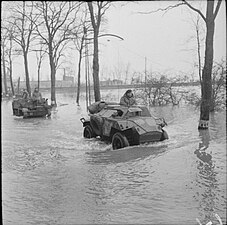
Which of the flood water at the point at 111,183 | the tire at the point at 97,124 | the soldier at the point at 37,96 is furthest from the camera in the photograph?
the soldier at the point at 37,96

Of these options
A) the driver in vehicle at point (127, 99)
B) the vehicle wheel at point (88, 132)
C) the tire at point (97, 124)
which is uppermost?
the driver in vehicle at point (127, 99)

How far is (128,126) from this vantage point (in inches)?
163

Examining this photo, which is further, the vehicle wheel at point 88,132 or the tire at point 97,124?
the vehicle wheel at point 88,132

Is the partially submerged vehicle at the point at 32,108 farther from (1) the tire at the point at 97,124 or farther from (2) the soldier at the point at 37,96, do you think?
(1) the tire at the point at 97,124

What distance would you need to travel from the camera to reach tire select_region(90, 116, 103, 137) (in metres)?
4.68

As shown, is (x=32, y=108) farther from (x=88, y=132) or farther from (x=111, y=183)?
(x=111, y=183)

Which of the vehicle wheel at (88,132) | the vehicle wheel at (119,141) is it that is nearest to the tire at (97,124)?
the vehicle wheel at (88,132)

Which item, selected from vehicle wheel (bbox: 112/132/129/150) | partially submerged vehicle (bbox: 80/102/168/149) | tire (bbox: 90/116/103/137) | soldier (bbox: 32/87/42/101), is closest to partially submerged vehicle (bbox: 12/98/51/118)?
soldier (bbox: 32/87/42/101)

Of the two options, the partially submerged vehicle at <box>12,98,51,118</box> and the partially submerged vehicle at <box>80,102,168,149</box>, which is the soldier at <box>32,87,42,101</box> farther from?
the partially submerged vehicle at <box>80,102,168,149</box>

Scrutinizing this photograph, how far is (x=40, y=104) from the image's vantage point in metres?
8.45

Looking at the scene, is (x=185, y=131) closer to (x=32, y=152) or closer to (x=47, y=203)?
(x=32, y=152)

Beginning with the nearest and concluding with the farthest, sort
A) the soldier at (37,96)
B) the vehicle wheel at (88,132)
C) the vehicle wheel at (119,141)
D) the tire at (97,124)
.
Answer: the vehicle wheel at (119,141), the tire at (97,124), the vehicle wheel at (88,132), the soldier at (37,96)

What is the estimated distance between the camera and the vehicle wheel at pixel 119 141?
4054 millimetres

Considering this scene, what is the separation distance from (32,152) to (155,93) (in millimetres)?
7074
